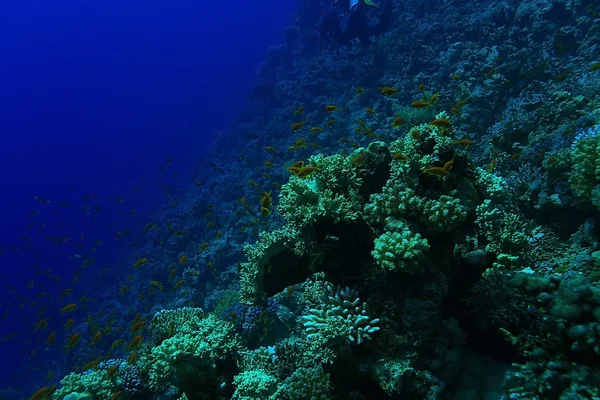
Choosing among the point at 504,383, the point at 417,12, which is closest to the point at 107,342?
the point at 504,383

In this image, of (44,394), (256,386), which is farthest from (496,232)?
(44,394)

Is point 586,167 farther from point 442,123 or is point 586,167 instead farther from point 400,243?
point 400,243

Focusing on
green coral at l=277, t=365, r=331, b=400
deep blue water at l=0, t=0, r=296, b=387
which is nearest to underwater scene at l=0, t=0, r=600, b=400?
green coral at l=277, t=365, r=331, b=400

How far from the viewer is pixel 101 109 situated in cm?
11406

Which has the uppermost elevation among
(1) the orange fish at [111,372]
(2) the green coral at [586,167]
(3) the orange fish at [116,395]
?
(1) the orange fish at [111,372]

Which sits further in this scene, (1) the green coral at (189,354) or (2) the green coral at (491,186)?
(1) the green coral at (189,354)

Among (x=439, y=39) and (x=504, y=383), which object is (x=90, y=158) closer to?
(x=439, y=39)

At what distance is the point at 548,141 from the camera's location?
7383 millimetres

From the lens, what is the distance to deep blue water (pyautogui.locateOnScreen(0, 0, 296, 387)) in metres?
55.9

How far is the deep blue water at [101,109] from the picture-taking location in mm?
55925

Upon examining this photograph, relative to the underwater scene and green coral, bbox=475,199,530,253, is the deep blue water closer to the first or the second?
the underwater scene

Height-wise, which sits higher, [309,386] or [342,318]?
[342,318]

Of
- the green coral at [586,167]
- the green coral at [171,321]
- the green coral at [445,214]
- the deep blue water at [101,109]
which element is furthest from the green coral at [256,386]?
the deep blue water at [101,109]

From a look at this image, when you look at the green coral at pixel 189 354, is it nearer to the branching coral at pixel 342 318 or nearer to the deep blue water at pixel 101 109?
the branching coral at pixel 342 318
